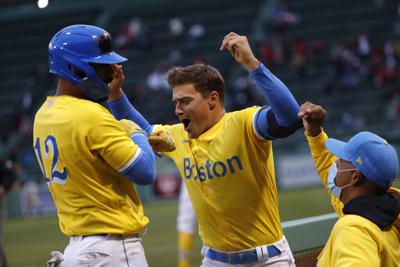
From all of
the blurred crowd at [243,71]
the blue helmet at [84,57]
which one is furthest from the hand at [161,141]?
the blurred crowd at [243,71]

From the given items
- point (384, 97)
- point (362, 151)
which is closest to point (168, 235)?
point (362, 151)

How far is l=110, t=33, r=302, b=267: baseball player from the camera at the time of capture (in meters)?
4.64

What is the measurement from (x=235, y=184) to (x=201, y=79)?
67 centimetres

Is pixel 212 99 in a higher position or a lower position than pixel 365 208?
higher

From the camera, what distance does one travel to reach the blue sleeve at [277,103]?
414 cm

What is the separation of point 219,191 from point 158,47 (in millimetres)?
30195

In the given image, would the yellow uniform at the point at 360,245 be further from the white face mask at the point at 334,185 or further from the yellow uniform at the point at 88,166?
the yellow uniform at the point at 88,166

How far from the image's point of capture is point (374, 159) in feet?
11.5

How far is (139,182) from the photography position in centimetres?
417

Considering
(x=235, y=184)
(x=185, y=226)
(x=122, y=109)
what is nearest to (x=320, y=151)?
(x=235, y=184)

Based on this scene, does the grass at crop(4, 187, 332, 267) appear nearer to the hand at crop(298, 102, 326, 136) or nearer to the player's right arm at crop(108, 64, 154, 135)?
the player's right arm at crop(108, 64, 154, 135)

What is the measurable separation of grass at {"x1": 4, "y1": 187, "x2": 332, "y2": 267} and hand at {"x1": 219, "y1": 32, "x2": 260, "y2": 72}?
661 cm

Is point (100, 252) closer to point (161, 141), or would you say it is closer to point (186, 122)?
point (161, 141)

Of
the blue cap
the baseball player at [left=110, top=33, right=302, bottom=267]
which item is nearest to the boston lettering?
the baseball player at [left=110, top=33, right=302, bottom=267]
